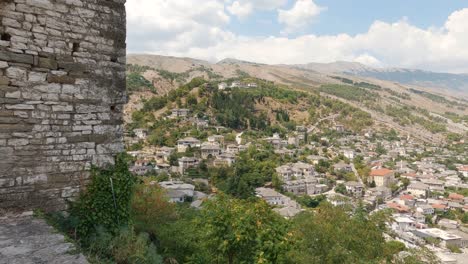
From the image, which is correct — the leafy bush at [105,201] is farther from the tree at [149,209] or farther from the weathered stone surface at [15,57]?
the tree at [149,209]

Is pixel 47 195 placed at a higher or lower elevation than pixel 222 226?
higher

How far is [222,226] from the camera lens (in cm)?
802

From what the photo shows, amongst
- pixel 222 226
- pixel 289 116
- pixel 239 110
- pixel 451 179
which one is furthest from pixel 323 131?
pixel 222 226

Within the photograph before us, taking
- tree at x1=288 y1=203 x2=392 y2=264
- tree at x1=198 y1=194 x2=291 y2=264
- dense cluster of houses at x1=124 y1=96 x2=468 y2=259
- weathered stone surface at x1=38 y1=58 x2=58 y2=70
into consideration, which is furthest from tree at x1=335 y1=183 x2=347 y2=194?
weathered stone surface at x1=38 y1=58 x2=58 y2=70

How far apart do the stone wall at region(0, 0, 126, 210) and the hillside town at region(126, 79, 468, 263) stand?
103ft

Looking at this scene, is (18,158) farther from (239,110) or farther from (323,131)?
(323,131)

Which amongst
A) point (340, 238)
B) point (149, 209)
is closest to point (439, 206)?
point (340, 238)

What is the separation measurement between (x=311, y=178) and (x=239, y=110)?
1314 inches

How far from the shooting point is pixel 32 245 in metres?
3.66

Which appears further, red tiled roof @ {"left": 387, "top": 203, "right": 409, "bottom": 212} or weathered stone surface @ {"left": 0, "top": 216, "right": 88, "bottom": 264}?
red tiled roof @ {"left": 387, "top": 203, "right": 409, "bottom": 212}

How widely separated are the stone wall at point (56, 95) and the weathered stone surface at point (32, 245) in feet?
1.89

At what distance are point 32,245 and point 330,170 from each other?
72515 millimetres

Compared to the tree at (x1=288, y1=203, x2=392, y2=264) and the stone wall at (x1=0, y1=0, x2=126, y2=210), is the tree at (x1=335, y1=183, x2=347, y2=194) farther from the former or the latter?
the stone wall at (x1=0, y1=0, x2=126, y2=210)

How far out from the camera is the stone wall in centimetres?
466
